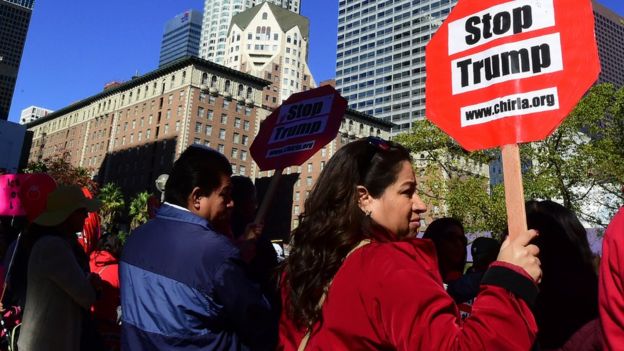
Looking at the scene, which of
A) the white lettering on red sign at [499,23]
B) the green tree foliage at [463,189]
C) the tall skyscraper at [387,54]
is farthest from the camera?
the tall skyscraper at [387,54]

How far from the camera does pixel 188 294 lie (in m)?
2.19

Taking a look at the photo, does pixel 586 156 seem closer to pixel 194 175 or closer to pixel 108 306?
pixel 108 306

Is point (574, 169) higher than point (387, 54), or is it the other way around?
point (387, 54)

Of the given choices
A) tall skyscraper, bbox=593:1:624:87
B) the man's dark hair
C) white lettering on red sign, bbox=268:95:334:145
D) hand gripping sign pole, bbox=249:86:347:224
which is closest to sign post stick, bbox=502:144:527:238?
the man's dark hair

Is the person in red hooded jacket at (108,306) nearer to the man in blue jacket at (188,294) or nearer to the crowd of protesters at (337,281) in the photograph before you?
the crowd of protesters at (337,281)

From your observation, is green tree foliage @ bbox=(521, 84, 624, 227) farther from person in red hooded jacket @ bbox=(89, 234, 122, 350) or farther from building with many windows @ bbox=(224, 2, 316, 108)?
building with many windows @ bbox=(224, 2, 316, 108)

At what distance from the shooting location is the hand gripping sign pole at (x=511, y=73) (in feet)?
5.98

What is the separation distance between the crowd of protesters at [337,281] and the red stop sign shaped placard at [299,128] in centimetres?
73

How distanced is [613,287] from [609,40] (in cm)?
10581

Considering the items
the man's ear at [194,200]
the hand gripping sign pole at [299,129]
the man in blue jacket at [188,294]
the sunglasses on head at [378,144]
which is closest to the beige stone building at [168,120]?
the hand gripping sign pole at [299,129]

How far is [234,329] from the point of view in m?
2.25

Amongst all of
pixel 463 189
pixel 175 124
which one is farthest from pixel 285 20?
pixel 463 189

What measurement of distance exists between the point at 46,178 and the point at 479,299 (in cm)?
455

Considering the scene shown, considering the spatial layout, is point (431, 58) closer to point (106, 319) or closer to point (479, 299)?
point (479, 299)
